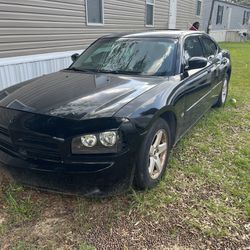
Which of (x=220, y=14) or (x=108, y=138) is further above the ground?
(x=220, y=14)

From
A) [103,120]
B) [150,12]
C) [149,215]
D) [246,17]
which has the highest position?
[150,12]

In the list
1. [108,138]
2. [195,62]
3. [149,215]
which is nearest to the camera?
[108,138]

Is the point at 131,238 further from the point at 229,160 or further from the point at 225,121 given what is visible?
the point at 225,121

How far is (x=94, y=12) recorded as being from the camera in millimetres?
8039

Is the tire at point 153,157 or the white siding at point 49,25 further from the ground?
the white siding at point 49,25

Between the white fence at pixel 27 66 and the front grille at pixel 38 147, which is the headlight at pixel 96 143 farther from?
the white fence at pixel 27 66

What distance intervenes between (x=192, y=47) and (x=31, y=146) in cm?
276

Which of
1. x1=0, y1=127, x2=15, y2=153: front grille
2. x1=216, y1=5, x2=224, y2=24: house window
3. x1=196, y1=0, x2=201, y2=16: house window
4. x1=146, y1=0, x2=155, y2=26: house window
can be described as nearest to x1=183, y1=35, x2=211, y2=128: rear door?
x1=0, y1=127, x2=15, y2=153: front grille

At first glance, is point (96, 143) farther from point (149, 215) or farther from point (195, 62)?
point (195, 62)

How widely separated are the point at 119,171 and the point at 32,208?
95cm

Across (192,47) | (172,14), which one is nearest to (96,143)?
(192,47)

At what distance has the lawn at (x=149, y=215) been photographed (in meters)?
2.28

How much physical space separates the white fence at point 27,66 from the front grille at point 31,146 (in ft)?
10.8

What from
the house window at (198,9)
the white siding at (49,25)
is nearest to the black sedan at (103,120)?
the white siding at (49,25)
